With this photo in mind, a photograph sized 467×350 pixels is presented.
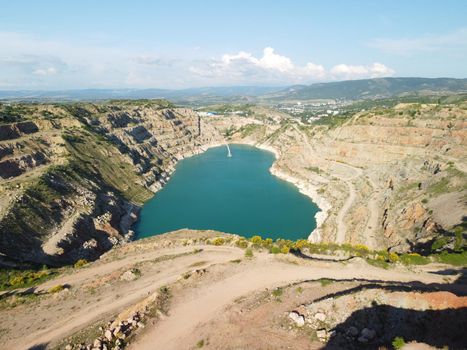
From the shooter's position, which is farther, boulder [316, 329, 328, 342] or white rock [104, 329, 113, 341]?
white rock [104, 329, 113, 341]

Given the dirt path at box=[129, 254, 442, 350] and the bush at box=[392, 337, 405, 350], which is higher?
the bush at box=[392, 337, 405, 350]

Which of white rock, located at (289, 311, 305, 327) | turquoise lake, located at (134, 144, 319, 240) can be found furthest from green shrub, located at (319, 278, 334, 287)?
turquoise lake, located at (134, 144, 319, 240)

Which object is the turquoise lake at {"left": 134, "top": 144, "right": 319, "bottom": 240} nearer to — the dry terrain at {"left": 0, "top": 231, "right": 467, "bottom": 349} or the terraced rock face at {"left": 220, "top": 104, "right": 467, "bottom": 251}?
the terraced rock face at {"left": 220, "top": 104, "right": 467, "bottom": 251}

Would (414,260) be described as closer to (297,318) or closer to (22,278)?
(297,318)

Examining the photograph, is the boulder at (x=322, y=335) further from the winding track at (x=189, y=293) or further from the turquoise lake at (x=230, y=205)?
the turquoise lake at (x=230, y=205)

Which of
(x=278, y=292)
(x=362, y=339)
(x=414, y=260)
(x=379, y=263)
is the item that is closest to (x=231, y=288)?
(x=278, y=292)

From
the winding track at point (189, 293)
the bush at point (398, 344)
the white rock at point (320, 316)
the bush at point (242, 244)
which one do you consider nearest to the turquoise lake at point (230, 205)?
the bush at point (242, 244)

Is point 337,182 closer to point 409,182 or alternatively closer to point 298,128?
point 409,182
